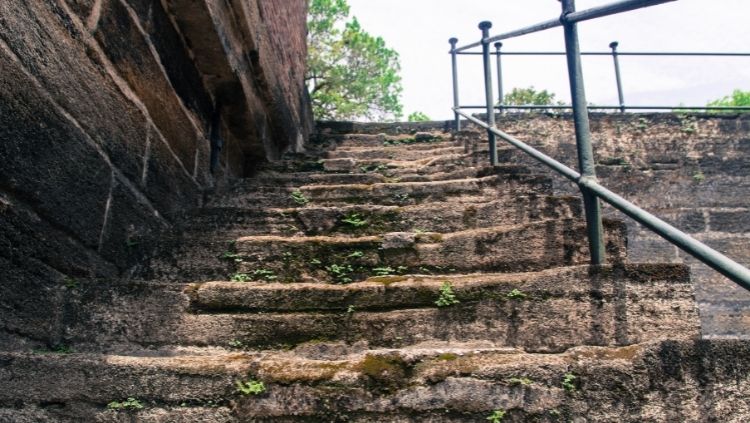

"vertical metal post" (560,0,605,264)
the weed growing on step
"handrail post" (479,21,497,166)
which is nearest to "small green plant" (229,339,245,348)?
the weed growing on step

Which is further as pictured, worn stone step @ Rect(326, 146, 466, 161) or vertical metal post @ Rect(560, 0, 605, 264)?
worn stone step @ Rect(326, 146, 466, 161)

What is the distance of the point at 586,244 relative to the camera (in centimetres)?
219

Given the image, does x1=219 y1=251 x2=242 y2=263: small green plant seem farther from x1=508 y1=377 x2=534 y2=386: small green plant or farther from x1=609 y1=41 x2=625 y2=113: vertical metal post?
x1=609 y1=41 x2=625 y2=113: vertical metal post

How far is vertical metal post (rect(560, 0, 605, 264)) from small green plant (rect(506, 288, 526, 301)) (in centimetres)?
30

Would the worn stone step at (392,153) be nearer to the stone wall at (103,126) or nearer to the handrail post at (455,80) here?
the stone wall at (103,126)

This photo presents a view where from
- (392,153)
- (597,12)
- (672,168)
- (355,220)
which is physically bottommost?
(355,220)

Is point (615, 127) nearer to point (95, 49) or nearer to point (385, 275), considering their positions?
point (385, 275)

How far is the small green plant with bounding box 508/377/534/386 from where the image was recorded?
157cm

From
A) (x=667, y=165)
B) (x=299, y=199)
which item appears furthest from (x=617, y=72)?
(x=299, y=199)

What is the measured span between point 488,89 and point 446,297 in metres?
2.45

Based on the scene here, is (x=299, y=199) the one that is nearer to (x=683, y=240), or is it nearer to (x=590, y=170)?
(x=590, y=170)

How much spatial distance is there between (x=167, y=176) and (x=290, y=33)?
3.28 m

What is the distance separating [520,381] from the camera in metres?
1.57

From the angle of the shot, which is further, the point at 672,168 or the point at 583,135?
the point at 672,168
